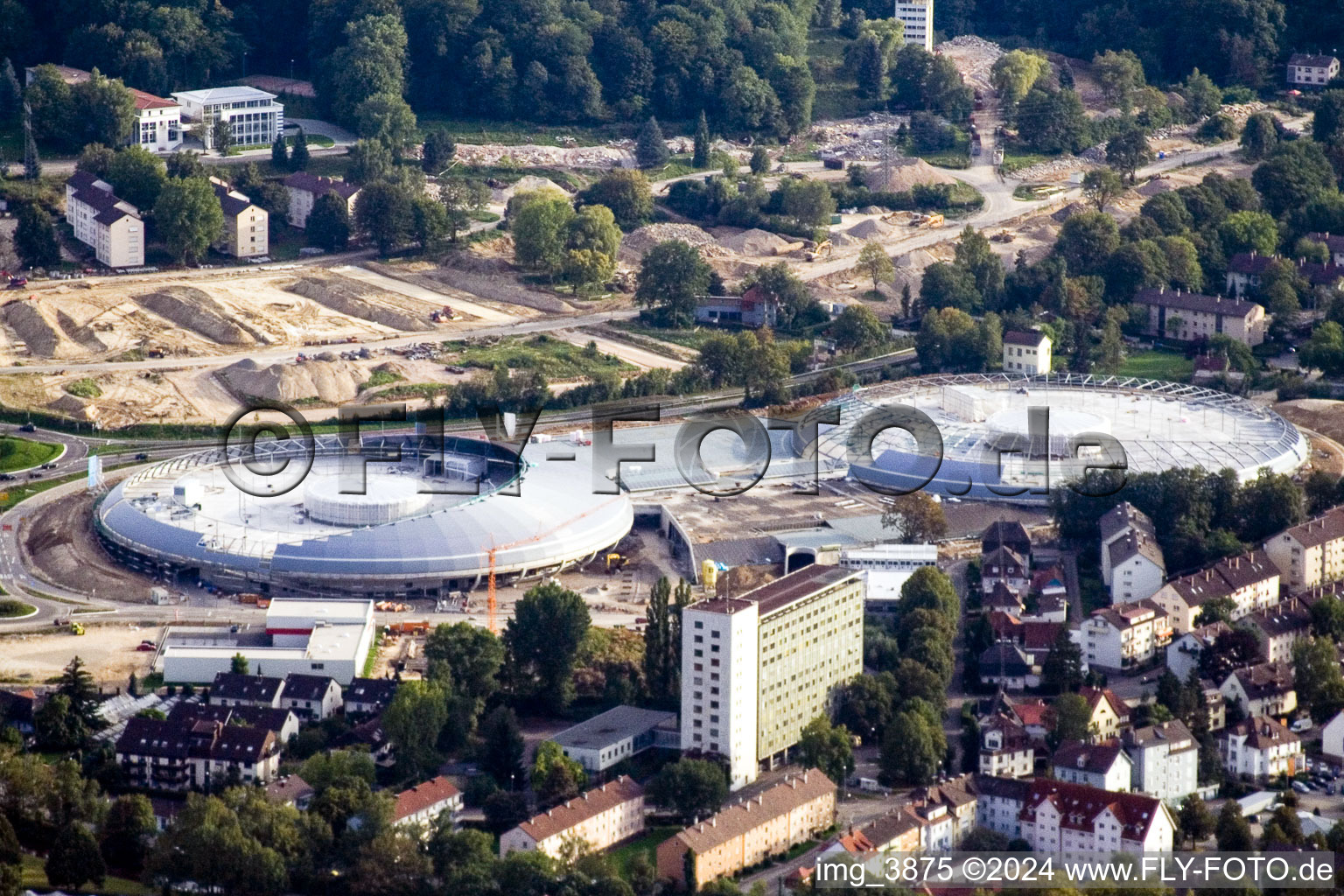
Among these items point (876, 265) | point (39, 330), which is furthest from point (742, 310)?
point (39, 330)

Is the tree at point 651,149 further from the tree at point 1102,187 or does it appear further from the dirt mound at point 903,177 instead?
the tree at point 1102,187

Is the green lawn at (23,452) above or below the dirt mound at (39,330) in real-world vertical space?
below

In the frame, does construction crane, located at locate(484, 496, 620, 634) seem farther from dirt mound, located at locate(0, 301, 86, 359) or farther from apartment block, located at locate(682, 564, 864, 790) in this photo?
dirt mound, located at locate(0, 301, 86, 359)

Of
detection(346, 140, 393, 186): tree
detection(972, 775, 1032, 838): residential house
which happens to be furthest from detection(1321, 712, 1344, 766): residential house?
detection(346, 140, 393, 186): tree

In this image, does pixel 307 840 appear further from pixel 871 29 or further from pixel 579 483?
pixel 871 29

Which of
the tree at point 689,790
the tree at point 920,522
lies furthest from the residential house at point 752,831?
the tree at point 920,522

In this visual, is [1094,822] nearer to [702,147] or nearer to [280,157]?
[280,157]
